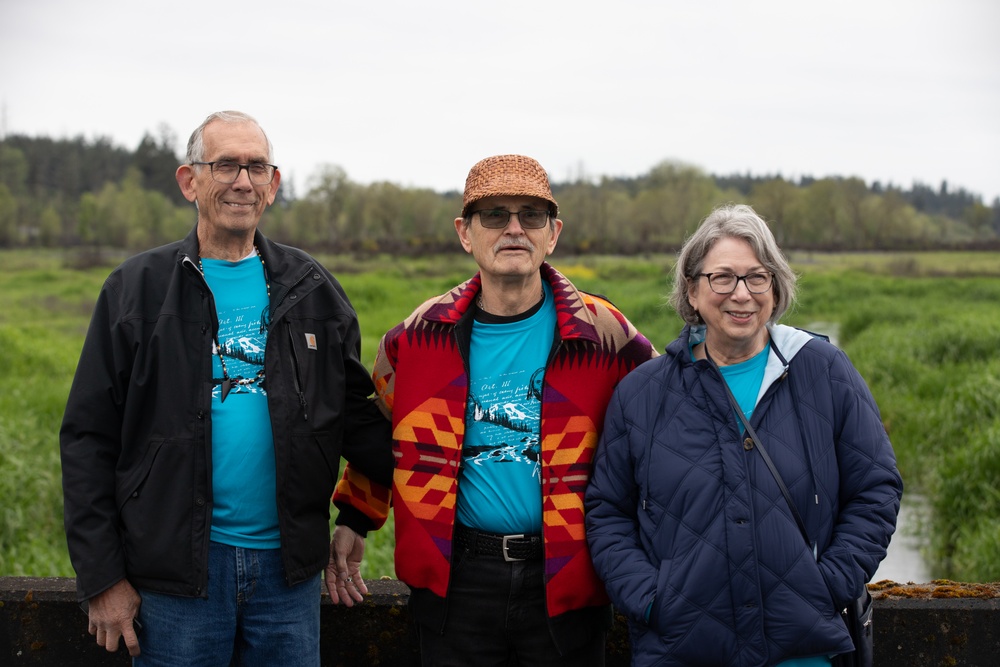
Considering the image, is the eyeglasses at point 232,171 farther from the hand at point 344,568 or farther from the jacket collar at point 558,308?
the hand at point 344,568

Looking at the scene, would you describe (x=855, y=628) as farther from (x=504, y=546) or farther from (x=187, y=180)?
(x=187, y=180)

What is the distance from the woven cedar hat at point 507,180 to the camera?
284 centimetres

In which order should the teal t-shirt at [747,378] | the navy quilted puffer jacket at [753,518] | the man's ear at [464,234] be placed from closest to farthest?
the navy quilted puffer jacket at [753,518]
the teal t-shirt at [747,378]
the man's ear at [464,234]

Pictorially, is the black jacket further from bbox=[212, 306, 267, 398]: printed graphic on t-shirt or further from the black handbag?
the black handbag

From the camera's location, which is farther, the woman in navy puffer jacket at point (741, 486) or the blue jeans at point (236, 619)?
the blue jeans at point (236, 619)

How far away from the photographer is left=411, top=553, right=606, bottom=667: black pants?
275 centimetres

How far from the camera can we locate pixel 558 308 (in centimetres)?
292

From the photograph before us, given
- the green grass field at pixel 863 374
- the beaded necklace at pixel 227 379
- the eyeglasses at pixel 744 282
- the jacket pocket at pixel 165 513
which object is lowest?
the green grass field at pixel 863 374

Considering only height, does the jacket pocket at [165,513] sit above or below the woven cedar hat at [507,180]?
below

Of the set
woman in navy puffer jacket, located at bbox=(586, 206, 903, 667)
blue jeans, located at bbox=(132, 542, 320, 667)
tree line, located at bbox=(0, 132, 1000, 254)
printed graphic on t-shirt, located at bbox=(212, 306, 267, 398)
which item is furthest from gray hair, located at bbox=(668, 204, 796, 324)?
tree line, located at bbox=(0, 132, 1000, 254)

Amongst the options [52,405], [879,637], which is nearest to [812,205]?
[52,405]

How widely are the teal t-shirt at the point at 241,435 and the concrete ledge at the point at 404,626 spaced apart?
25.6 inches

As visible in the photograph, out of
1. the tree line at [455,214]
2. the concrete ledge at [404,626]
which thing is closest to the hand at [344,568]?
the concrete ledge at [404,626]

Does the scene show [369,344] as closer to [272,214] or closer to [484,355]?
[484,355]
